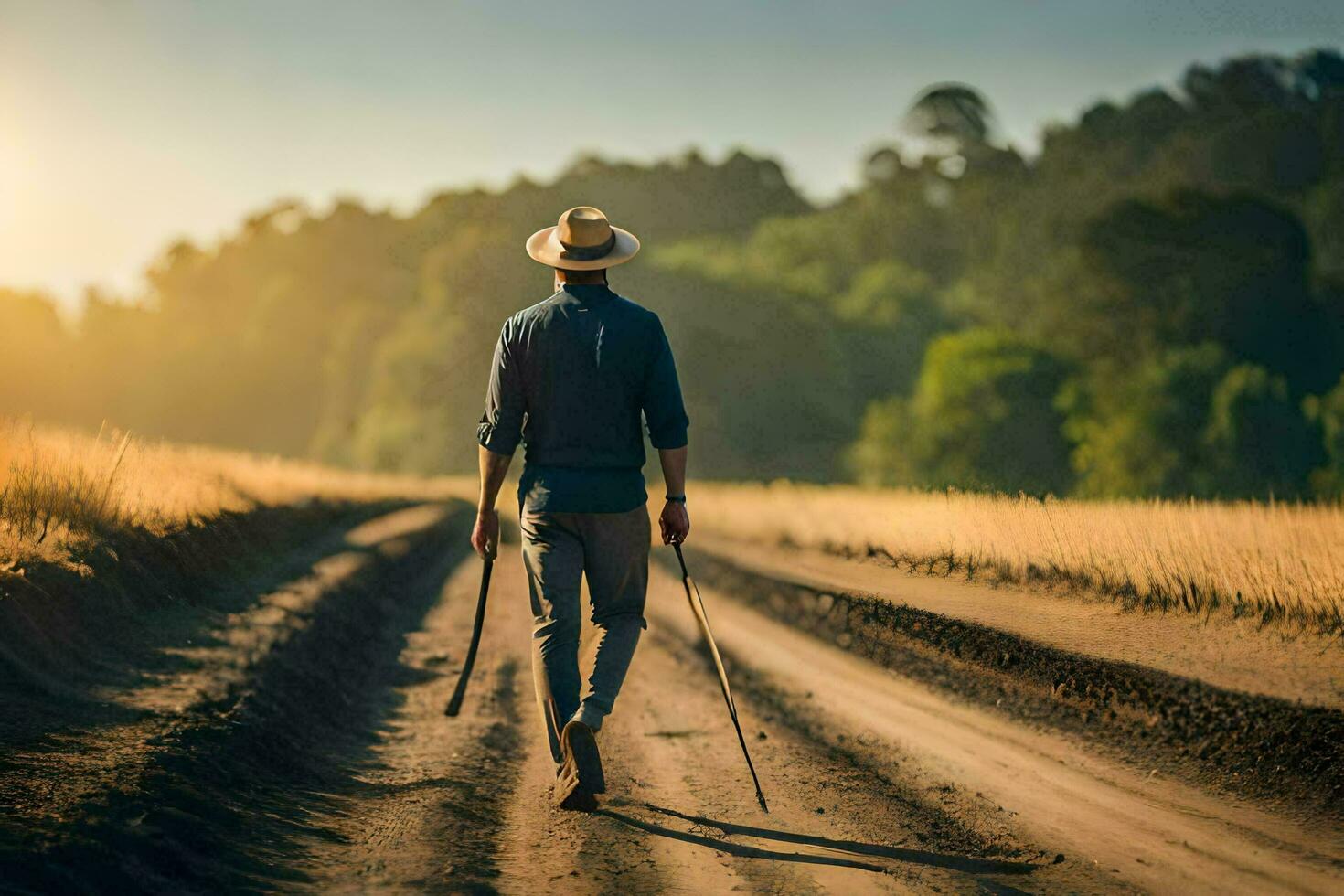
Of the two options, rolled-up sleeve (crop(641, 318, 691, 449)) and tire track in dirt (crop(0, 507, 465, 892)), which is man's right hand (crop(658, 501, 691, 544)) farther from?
tire track in dirt (crop(0, 507, 465, 892))

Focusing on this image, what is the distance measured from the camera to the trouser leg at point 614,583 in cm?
523

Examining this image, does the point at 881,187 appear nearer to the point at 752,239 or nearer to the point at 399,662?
the point at 752,239

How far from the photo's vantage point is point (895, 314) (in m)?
91.1

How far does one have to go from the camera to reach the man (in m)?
5.21

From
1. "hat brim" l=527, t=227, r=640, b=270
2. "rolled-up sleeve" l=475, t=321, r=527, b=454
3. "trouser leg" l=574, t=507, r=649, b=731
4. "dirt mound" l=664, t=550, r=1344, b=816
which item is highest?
"hat brim" l=527, t=227, r=640, b=270

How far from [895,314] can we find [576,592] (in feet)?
289

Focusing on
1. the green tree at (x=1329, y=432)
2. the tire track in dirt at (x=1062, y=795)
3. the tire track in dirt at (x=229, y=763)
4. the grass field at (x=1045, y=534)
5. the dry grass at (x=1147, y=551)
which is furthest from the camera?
the green tree at (x=1329, y=432)

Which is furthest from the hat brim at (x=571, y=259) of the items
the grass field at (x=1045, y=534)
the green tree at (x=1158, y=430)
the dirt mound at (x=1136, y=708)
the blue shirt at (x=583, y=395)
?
the green tree at (x=1158, y=430)

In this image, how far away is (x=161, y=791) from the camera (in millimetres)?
4684

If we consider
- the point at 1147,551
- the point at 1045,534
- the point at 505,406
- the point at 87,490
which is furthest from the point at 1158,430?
the point at 505,406

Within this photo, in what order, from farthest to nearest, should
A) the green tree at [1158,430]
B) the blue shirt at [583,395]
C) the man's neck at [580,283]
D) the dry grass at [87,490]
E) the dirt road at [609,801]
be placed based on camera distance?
the green tree at [1158,430], the dry grass at [87,490], the man's neck at [580,283], the blue shirt at [583,395], the dirt road at [609,801]

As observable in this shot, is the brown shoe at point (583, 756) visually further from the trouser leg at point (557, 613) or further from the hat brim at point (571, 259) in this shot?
the hat brim at point (571, 259)

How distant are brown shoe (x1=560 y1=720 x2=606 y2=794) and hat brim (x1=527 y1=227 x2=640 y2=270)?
192 centimetres

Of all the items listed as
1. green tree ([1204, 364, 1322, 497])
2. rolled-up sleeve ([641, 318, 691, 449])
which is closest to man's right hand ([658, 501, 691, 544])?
rolled-up sleeve ([641, 318, 691, 449])
